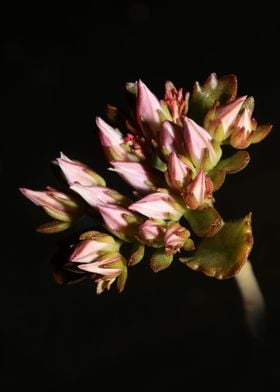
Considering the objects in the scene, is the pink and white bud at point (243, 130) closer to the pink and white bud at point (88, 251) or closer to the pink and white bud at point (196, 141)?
the pink and white bud at point (196, 141)

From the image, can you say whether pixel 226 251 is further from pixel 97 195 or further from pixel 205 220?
pixel 97 195

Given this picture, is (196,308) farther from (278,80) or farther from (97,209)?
(97,209)

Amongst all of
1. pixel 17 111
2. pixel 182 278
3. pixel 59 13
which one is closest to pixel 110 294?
pixel 182 278

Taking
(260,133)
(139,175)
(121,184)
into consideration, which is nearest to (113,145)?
(139,175)

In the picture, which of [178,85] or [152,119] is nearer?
[152,119]

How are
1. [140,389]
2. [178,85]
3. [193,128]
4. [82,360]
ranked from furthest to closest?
[178,85] → [82,360] → [140,389] → [193,128]

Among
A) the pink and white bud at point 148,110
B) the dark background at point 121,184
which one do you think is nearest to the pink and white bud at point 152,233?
the pink and white bud at point 148,110
